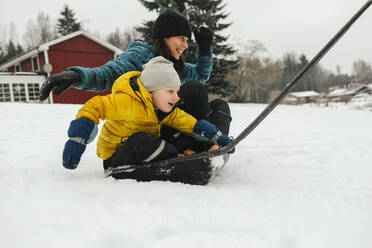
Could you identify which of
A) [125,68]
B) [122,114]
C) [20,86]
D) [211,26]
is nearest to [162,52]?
[125,68]

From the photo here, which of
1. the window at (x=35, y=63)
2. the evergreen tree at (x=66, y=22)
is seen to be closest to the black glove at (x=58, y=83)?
the window at (x=35, y=63)

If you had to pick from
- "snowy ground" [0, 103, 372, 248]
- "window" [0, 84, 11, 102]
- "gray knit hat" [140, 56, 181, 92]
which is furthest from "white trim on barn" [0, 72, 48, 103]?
"gray knit hat" [140, 56, 181, 92]

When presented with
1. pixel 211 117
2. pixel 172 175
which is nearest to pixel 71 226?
pixel 172 175

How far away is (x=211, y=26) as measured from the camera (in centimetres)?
1388

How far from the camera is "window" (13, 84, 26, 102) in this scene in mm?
14211

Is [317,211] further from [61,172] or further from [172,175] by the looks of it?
[61,172]

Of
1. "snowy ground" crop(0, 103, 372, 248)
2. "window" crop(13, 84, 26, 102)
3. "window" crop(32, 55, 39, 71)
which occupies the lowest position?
"snowy ground" crop(0, 103, 372, 248)

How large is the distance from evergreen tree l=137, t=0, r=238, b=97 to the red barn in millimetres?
3189

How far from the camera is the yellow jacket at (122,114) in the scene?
52.1 inches

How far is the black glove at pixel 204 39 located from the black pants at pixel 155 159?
3.02ft

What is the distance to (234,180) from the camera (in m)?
1.64

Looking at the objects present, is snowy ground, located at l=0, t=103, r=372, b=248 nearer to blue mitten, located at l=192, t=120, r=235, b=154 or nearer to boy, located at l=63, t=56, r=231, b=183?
boy, located at l=63, t=56, r=231, b=183

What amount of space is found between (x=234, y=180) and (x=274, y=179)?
0.23m

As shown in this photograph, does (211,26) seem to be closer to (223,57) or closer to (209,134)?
(223,57)
